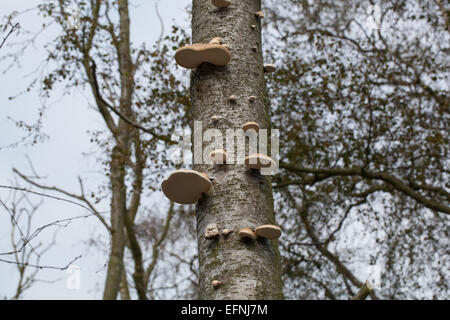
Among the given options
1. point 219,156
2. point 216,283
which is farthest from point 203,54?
point 216,283

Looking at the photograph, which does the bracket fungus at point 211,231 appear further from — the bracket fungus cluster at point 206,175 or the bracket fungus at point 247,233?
the bracket fungus at point 247,233

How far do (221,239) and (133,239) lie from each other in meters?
7.80

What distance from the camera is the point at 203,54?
3158 mm

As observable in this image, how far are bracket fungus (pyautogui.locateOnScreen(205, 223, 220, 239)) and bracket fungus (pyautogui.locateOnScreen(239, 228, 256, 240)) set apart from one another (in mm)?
136

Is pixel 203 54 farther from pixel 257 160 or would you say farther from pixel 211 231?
pixel 211 231

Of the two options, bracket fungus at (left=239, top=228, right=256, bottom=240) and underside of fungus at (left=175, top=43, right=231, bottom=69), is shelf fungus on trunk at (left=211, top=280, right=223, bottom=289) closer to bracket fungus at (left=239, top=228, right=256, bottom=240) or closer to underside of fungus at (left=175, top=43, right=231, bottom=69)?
bracket fungus at (left=239, top=228, right=256, bottom=240)

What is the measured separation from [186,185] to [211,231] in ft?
0.99

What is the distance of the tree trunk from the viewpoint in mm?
2535

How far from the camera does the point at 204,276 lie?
8.70 ft

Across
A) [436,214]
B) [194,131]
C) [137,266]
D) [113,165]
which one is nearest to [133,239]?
[137,266]

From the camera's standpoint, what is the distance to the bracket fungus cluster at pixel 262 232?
2564 millimetres

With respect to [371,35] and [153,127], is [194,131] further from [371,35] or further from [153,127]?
[371,35]

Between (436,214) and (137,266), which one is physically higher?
(436,214)

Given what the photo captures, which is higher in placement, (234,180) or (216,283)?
(234,180)
